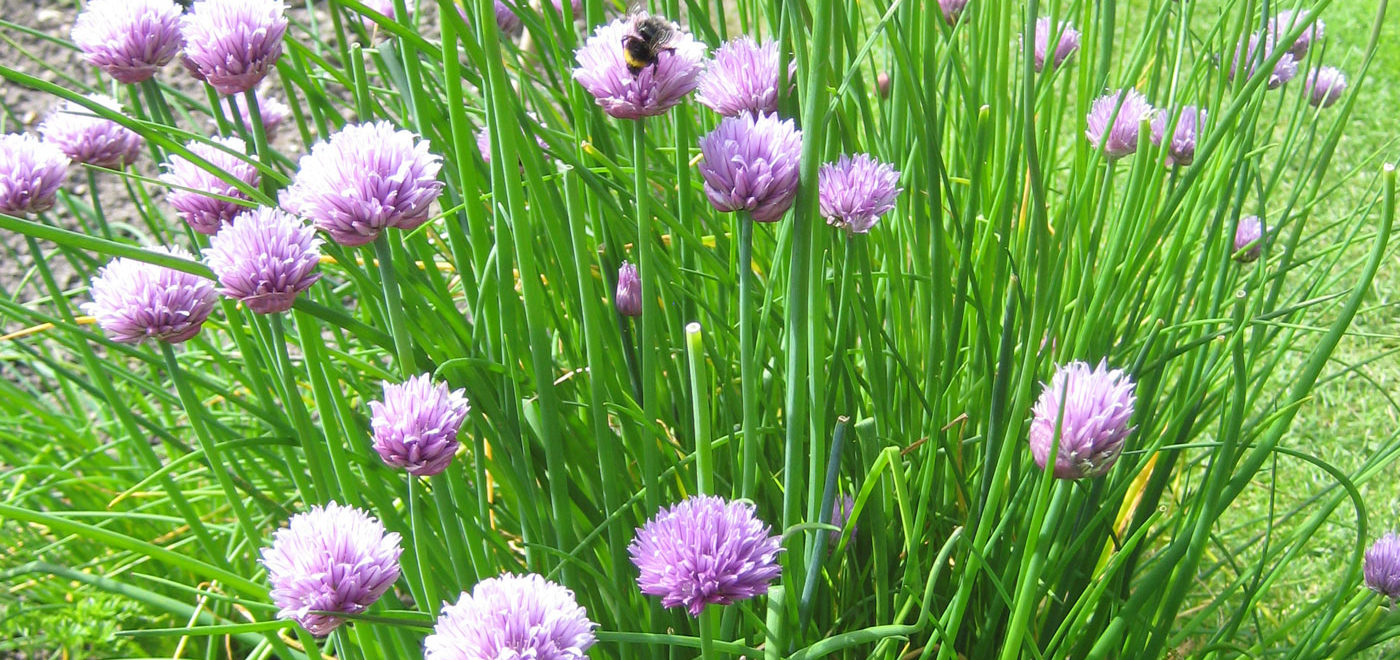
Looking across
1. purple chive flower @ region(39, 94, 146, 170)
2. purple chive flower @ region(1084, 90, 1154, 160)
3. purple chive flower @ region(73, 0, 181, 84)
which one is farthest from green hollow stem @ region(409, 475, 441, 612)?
purple chive flower @ region(1084, 90, 1154, 160)

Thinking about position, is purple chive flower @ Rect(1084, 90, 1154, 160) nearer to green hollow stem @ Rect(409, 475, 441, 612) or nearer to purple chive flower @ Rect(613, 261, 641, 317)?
purple chive flower @ Rect(613, 261, 641, 317)

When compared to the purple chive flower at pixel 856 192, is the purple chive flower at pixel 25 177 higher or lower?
higher

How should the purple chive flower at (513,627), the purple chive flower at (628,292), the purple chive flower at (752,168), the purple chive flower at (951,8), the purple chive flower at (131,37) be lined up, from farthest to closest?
the purple chive flower at (951,8), the purple chive flower at (628,292), the purple chive flower at (131,37), the purple chive flower at (752,168), the purple chive flower at (513,627)

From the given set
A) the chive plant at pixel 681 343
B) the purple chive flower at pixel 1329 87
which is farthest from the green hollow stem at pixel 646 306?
the purple chive flower at pixel 1329 87

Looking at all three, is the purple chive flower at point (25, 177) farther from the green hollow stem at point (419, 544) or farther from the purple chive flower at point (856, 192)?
the purple chive flower at point (856, 192)

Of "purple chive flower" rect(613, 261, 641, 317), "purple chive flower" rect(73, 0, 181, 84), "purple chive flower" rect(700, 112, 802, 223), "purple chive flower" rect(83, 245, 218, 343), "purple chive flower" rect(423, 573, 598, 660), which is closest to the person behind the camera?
"purple chive flower" rect(423, 573, 598, 660)

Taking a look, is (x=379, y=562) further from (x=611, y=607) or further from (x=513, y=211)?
(x=611, y=607)

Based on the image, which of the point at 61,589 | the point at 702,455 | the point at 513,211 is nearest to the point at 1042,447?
the point at 702,455
